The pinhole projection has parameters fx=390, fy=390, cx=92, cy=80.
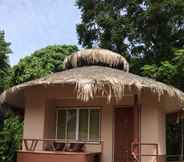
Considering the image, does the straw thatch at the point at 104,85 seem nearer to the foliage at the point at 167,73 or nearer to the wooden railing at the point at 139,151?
the wooden railing at the point at 139,151

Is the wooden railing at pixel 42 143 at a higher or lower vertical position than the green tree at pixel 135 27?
lower

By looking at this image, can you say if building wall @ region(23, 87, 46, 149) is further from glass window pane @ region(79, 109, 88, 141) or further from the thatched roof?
glass window pane @ region(79, 109, 88, 141)

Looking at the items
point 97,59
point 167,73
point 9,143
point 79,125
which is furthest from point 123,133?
point 167,73

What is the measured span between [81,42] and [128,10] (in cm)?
378

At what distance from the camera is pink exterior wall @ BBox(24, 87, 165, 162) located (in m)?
12.8

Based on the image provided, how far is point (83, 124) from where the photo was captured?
13.5 meters

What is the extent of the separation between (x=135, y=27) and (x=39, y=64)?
6185 mm

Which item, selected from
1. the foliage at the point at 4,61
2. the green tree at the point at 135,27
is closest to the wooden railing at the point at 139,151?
the green tree at the point at 135,27

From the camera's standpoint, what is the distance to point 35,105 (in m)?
13.6

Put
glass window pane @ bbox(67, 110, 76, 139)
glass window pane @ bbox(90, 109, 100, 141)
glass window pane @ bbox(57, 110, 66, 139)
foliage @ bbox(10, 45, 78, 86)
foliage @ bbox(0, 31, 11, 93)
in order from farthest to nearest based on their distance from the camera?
foliage @ bbox(0, 31, 11, 93), foliage @ bbox(10, 45, 78, 86), glass window pane @ bbox(57, 110, 66, 139), glass window pane @ bbox(67, 110, 76, 139), glass window pane @ bbox(90, 109, 100, 141)

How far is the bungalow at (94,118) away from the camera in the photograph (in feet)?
39.3

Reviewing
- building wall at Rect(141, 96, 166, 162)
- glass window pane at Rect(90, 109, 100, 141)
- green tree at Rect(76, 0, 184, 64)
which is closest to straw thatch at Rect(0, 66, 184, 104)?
building wall at Rect(141, 96, 166, 162)

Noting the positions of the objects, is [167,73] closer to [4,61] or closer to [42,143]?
[42,143]

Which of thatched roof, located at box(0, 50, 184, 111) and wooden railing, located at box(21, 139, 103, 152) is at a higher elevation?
thatched roof, located at box(0, 50, 184, 111)
